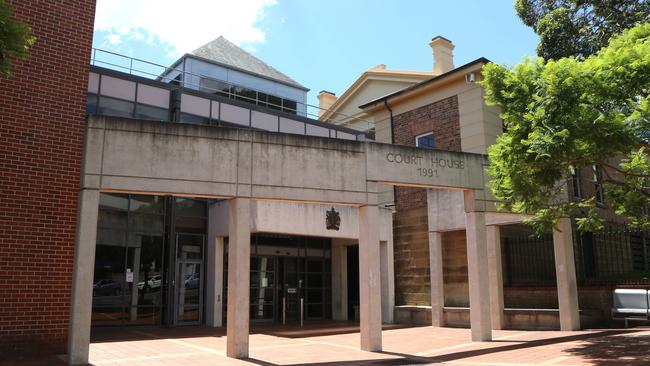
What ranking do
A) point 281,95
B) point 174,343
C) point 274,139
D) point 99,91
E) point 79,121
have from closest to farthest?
point 79,121
point 274,139
point 174,343
point 99,91
point 281,95

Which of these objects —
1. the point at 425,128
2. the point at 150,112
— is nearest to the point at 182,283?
the point at 150,112

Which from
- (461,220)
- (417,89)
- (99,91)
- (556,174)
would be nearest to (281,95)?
(417,89)

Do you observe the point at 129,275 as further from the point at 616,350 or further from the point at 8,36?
the point at 616,350

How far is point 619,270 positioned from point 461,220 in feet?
24.6

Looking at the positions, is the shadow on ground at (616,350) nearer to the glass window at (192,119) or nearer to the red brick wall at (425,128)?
the red brick wall at (425,128)

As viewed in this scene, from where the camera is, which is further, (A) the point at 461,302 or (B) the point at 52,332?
(A) the point at 461,302

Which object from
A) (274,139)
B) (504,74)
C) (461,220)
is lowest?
(461,220)

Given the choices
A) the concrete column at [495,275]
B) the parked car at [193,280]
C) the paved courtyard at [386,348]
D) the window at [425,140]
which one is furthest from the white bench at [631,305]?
the parked car at [193,280]

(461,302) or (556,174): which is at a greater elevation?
(556,174)

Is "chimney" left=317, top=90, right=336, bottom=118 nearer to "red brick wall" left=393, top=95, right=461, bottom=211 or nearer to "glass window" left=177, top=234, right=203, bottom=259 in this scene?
"red brick wall" left=393, top=95, right=461, bottom=211

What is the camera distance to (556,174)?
11.2 meters

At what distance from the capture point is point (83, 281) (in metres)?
10.1

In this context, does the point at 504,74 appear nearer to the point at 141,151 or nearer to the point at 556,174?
the point at 556,174

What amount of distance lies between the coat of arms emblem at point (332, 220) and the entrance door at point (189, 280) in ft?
15.3
